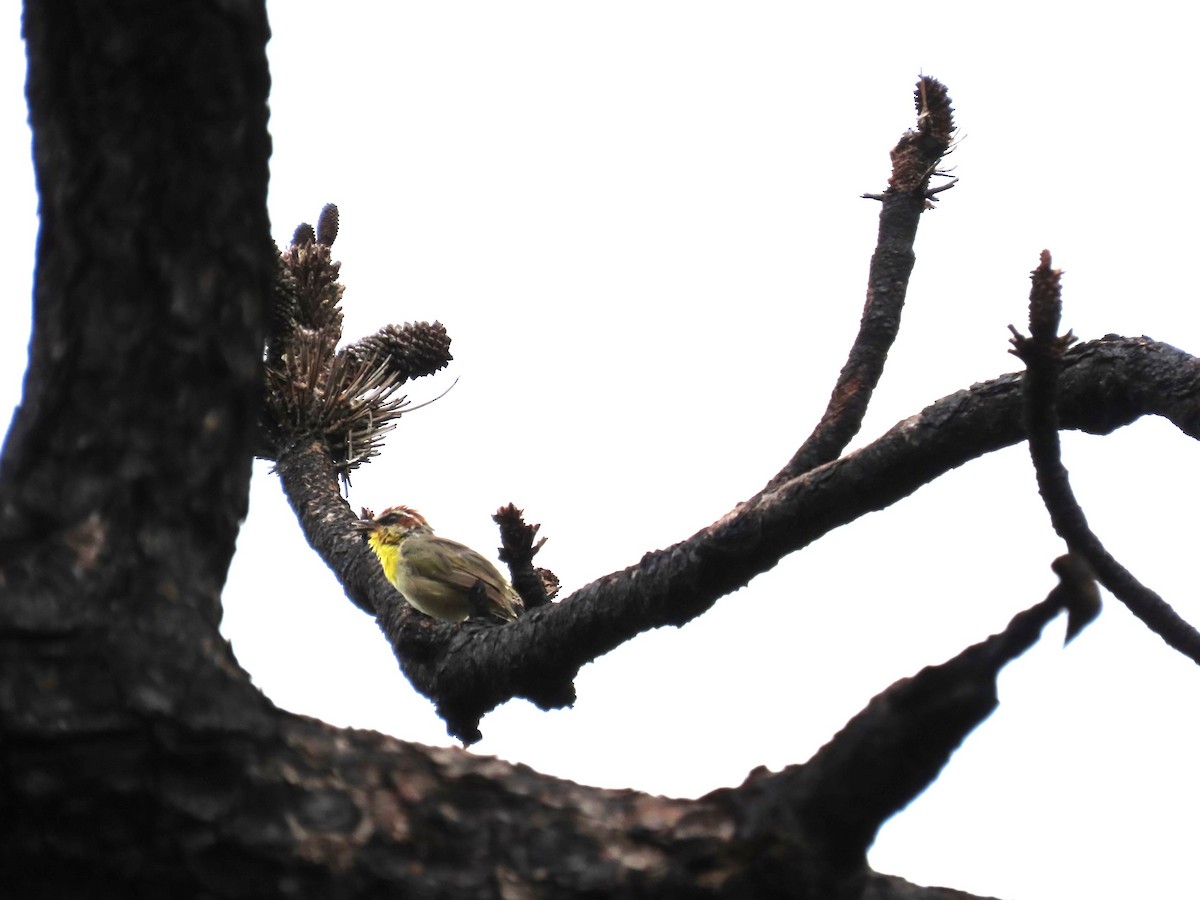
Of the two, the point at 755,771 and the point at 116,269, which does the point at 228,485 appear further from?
the point at 755,771

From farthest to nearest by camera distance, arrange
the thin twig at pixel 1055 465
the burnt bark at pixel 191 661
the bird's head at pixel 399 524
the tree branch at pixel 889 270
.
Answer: the bird's head at pixel 399 524
the tree branch at pixel 889 270
the thin twig at pixel 1055 465
the burnt bark at pixel 191 661

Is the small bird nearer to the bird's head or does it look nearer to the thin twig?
the bird's head

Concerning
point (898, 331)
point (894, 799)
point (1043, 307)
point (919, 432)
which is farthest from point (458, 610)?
point (894, 799)

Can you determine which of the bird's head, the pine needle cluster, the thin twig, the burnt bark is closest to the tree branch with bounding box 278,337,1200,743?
the thin twig

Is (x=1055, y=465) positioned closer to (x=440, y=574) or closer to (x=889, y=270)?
(x=889, y=270)

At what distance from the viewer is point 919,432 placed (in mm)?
2904

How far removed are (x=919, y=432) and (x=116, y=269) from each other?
194 centimetres

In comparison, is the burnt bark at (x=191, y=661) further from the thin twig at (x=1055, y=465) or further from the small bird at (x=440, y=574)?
the small bird at (x=440, y=574)

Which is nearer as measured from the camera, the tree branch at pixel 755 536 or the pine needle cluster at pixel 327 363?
the tree branch at pixel 755 536

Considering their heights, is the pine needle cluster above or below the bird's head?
below

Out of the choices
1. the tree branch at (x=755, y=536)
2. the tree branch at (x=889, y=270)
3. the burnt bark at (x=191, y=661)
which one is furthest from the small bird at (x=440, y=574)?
the burnt bark at (x=191, y=661)

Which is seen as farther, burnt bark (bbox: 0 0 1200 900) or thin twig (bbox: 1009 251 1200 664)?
thin twig (bbox: 1009 251 1200 664)

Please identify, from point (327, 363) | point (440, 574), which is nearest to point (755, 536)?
point (327, 363)

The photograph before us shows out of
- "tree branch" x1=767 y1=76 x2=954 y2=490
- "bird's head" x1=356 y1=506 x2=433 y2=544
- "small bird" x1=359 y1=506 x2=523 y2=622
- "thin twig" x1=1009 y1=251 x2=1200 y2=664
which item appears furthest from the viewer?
"bird's head" x1=356 y1=506 x2=433 y2=544
